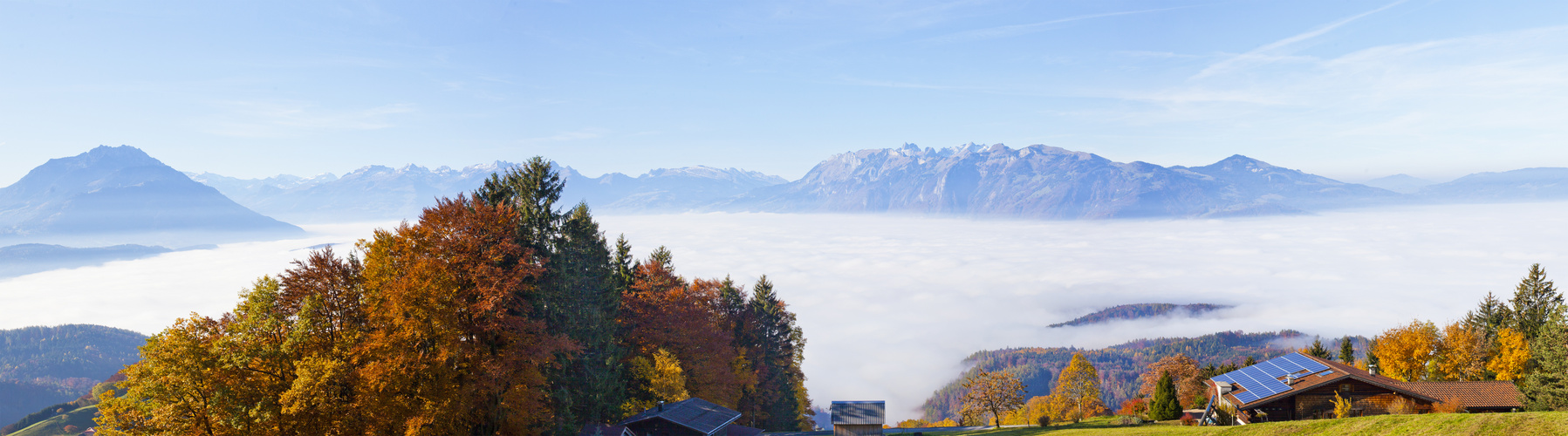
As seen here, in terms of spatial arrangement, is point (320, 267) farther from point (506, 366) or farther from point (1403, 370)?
point (1403, 370)

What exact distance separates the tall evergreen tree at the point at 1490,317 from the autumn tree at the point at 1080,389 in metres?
35.5

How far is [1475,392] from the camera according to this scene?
1692 inches

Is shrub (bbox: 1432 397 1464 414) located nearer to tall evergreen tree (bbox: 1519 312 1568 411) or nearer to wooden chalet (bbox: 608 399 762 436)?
tall evergreen tree (bbox: 1519 312 1568 411)

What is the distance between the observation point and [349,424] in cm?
2717

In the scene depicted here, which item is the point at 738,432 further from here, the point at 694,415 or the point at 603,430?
the point at 603,430

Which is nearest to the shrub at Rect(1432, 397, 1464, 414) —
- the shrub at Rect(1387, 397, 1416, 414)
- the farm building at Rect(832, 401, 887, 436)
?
the shrub at Rect(1387, 397, 1416, 414)

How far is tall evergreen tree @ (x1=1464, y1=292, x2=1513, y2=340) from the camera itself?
6425 centimetres

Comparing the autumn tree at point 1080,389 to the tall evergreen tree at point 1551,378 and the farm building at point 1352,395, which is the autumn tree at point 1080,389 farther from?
the tall evergreen tree at point 1551,378

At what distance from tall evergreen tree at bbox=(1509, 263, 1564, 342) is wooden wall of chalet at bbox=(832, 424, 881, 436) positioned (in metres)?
60.6

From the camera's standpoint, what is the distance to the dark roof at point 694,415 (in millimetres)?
44125

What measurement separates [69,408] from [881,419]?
17581 centimetres

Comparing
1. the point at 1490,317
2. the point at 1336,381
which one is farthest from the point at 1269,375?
the point at 1490,317

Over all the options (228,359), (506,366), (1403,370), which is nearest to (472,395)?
(506,366)

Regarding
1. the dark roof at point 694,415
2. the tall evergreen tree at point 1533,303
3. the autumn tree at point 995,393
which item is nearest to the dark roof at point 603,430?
the dark roof at point 694,415
